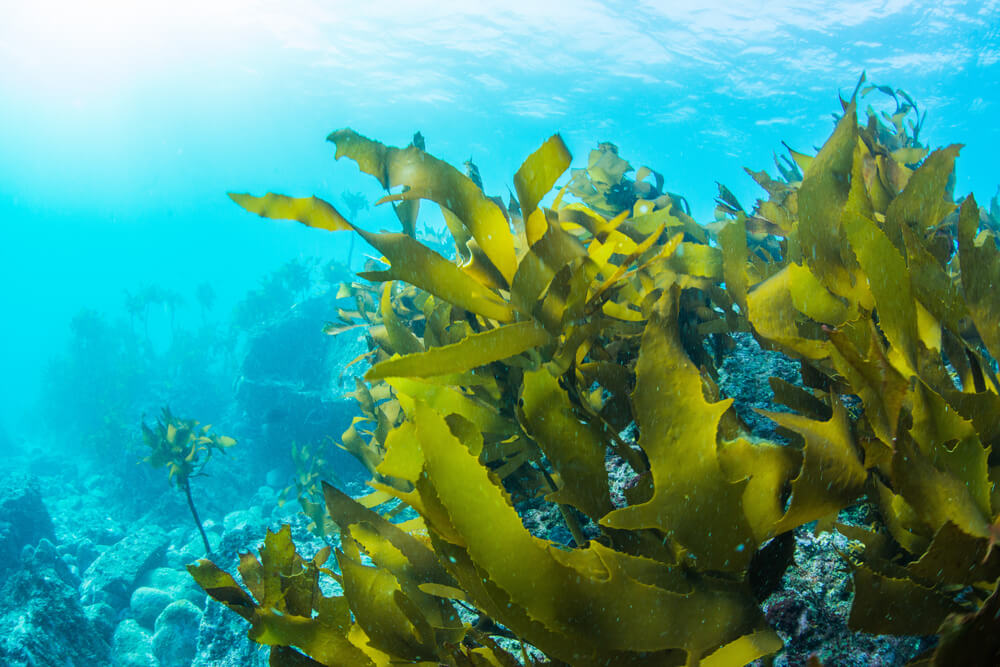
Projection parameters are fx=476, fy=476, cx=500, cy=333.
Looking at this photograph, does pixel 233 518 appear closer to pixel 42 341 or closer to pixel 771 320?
pixel 771 320

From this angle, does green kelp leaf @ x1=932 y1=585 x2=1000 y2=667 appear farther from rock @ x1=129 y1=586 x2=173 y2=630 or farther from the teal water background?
rock @ x1=129 y1=586 x2=173 y2=630

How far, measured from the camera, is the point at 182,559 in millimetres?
9836

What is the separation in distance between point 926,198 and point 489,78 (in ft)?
90.9

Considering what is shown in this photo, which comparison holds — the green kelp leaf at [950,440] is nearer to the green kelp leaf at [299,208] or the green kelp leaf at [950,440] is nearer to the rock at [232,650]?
the green kelp leaf at [299,208]

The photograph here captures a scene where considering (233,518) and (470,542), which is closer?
(470,542)

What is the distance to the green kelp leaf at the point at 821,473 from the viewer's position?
1.44ft

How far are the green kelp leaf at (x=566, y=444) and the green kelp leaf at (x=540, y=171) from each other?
0.87 ft

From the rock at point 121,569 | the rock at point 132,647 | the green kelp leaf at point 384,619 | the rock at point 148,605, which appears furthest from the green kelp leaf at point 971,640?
the rock at point 121,569

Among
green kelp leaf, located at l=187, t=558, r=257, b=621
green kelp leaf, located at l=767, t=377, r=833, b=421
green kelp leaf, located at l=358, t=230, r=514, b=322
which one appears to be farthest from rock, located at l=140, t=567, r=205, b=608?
green kelp leaf, located at l=767, t=377, r=833, b=421

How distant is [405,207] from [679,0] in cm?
2060

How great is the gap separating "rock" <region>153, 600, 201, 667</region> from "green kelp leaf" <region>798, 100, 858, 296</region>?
8870 mm

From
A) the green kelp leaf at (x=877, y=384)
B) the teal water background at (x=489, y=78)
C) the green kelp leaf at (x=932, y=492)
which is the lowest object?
the green kelp leaf at (x=932, y=492)

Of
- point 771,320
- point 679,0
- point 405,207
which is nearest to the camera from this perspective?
point 771,320

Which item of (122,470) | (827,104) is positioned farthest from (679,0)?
(122,470)
